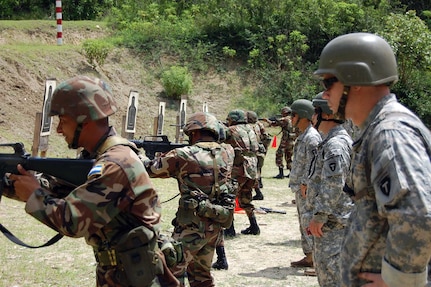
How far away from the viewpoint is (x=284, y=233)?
36.1 ft

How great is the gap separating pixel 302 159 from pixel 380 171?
18.4ft

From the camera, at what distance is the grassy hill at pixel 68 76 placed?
60.1 feet

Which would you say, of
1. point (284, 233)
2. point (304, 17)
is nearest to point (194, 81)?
point (304, 17)

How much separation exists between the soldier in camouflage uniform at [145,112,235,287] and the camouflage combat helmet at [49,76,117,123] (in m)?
2.15

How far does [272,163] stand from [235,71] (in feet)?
28.6

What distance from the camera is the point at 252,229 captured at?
1071 cm

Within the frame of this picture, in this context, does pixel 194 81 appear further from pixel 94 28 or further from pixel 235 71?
pixel 94 28

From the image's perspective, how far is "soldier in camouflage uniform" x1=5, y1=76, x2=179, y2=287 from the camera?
3533 mm

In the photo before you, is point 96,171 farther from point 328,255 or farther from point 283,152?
point 283,152

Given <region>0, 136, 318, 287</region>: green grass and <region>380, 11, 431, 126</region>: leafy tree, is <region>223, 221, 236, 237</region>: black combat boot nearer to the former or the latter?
<region>0, 136, 318, 287</region>: green grass

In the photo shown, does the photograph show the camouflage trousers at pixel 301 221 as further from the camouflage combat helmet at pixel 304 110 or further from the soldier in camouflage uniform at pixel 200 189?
the soldier in camouflage uniform at pixel 200 189

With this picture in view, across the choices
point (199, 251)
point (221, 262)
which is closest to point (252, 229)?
point (221, 262)

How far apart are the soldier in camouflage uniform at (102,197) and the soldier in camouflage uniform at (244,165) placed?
6.77 meters

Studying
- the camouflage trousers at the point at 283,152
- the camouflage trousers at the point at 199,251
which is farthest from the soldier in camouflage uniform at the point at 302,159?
the camouflage trousers at the point at 283,152
